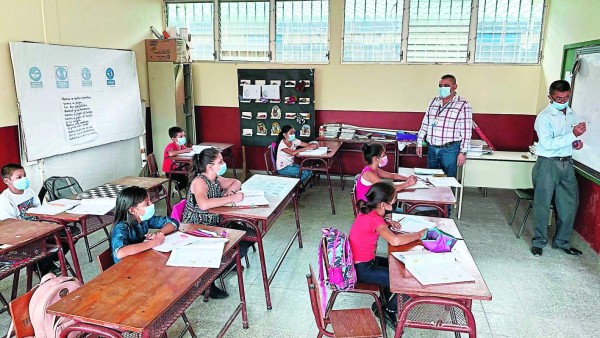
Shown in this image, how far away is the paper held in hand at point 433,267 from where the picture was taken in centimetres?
216

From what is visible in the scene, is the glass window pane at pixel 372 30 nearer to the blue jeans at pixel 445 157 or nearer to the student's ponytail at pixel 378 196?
the blue jeans at pixel 445 157

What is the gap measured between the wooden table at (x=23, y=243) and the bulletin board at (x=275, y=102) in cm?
419

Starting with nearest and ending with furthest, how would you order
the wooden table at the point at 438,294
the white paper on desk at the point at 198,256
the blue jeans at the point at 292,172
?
the wooden table at the point at 438,294
the white paper on desk at the point at 198,256
the blue jeans at the point at 292,172

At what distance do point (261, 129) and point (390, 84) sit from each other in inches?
83.6

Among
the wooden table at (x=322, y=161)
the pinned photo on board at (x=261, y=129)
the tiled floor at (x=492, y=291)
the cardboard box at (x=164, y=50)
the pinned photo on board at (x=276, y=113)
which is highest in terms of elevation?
the cardboard box at (x=164, y=50)

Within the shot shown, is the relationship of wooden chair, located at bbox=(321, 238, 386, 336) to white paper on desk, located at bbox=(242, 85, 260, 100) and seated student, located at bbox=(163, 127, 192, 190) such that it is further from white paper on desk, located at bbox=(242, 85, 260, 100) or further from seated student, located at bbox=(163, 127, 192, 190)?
white paper on desk, located at bbox=(242, 85, 260, 100)

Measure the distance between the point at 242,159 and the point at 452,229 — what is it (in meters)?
4.96

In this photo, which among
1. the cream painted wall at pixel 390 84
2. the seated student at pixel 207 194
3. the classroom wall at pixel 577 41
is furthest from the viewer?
the cream painted wall at pixel 390 84

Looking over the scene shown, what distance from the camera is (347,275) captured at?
262cm

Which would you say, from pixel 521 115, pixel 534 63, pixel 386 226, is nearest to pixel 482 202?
pixel 521 115

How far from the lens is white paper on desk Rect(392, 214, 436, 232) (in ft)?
9.09

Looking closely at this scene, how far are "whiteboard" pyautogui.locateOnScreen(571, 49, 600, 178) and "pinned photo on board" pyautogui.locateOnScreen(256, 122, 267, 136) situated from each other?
4.21m

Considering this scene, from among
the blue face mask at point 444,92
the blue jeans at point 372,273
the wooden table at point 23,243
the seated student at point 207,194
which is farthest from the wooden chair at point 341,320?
the blue face mask at point 444,92

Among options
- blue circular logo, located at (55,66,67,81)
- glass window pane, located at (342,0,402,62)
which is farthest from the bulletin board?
blue circular logo, located at (55,66,67,81)
